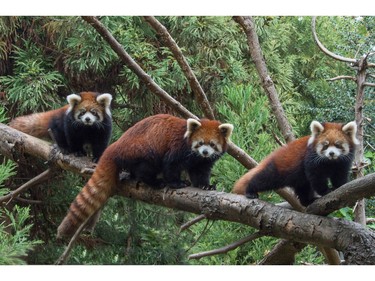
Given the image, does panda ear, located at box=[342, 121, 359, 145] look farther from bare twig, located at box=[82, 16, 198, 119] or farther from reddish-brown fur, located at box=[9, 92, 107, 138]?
reddish-brown fur, located at box=[9, 92, 107, 138]

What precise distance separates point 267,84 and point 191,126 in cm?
74

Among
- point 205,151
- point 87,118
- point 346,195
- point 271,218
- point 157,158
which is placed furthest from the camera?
point 87,118

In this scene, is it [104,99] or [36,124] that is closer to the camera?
[104,99]

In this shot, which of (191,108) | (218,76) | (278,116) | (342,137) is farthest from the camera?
(191,108)

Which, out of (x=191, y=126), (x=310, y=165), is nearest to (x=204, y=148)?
(x=191, y=126)

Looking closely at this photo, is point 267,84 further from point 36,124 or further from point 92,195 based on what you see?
point 36,124

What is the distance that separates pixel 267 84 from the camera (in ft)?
11.2

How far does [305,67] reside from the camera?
12.4 ft

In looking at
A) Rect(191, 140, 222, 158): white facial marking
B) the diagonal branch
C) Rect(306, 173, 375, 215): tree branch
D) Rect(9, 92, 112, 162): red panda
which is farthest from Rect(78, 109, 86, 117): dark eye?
Rect(306, 173, 375, 215): tree branch

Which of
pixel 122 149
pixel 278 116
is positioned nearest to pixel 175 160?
pixel 122 149

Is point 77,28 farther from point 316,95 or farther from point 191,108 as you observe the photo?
point 316,95

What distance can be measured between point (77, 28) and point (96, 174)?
129 centimetres

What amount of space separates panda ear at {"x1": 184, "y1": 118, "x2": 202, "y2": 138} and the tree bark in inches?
10.0

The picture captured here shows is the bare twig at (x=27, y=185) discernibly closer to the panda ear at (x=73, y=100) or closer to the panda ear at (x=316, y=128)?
the panda ear at (x=73, y=100)
